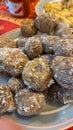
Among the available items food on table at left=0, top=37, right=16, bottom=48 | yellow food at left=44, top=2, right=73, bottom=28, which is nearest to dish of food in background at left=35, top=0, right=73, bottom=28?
yellow food at left=44, top=2, right=73, bottom=28

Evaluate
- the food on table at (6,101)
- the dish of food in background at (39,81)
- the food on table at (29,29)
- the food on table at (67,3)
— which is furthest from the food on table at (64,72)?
the food on table at (67,3)

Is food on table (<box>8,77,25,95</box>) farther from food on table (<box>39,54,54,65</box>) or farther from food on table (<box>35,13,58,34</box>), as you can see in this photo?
food on table (<box>35,13,58,34</box>)

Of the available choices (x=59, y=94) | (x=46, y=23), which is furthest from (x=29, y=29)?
(x=59, y=94)

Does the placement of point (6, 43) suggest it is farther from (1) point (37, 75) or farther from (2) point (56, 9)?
(2) point (56, 9)

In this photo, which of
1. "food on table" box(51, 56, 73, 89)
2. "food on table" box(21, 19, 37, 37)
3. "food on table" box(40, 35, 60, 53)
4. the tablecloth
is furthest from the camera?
the tablecloth

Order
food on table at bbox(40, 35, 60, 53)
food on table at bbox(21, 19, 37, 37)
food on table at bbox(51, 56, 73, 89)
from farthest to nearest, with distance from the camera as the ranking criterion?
food on table at bbox(21, 19, 37, 37), food on table at bbox(40, 35, 60, 53), food on table at bbox(51, 56, 73, 89)
